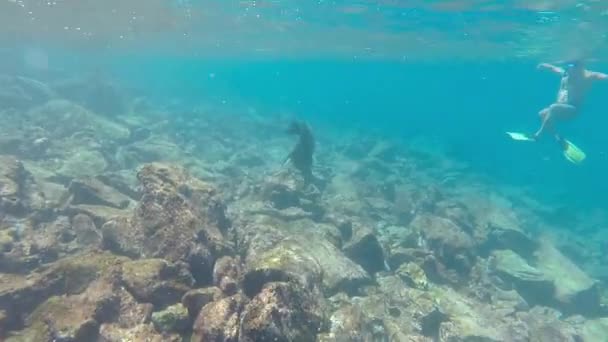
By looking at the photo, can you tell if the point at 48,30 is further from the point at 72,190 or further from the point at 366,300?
the point at 366,300

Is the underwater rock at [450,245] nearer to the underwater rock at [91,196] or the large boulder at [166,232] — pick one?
the large boulder at [166,232]

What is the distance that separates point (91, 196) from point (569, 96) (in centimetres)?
1898

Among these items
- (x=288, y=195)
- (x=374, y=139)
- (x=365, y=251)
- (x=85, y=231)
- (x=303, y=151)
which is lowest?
(x=374, y=139)

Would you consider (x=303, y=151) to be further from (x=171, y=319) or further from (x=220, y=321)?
(x=220, y=321)

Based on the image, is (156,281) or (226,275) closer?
(156,281)

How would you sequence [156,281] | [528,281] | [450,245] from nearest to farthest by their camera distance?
[156,281] → [450,245] → [528,281]

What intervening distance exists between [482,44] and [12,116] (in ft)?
131

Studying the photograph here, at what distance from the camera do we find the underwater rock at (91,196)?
1141cm

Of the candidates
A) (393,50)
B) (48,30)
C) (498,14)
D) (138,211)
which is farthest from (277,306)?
(48,30)

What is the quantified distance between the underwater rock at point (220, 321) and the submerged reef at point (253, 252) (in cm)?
2

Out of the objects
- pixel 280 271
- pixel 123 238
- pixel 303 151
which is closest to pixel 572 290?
pixel 303 151

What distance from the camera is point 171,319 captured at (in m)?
6.01

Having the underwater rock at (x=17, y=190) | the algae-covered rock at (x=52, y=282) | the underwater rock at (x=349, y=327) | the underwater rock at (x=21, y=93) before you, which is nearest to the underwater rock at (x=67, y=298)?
the algae-covered rock at (x=52, y=282)

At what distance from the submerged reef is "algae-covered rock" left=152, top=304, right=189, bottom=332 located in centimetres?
2
